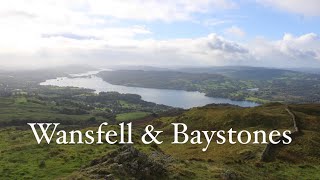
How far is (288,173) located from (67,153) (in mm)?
26479

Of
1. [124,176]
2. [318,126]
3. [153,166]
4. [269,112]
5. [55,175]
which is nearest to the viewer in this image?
[124,176]

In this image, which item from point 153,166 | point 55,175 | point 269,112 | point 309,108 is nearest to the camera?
point 153,166

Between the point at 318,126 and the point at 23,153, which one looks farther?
the point at 318,126

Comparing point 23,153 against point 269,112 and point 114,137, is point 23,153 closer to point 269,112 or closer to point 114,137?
point 114,137

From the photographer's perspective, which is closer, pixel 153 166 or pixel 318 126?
pixel 153 166

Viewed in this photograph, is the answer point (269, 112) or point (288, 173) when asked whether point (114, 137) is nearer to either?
point (288, 173)

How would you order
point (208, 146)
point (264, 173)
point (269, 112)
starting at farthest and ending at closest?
point (269, 112) < point (208, 146) < point (264, 173)

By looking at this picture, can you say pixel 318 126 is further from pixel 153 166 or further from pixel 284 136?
pixel 153 166

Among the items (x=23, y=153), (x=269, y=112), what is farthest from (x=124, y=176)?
(x=269, y=112)

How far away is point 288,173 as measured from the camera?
148 ft

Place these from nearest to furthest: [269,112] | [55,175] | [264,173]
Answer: [55,175] → [264,173] → [269,112]

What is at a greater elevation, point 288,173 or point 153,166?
point 153,166

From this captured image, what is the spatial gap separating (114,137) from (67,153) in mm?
17009

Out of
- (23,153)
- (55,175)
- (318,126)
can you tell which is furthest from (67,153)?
(318,126)
